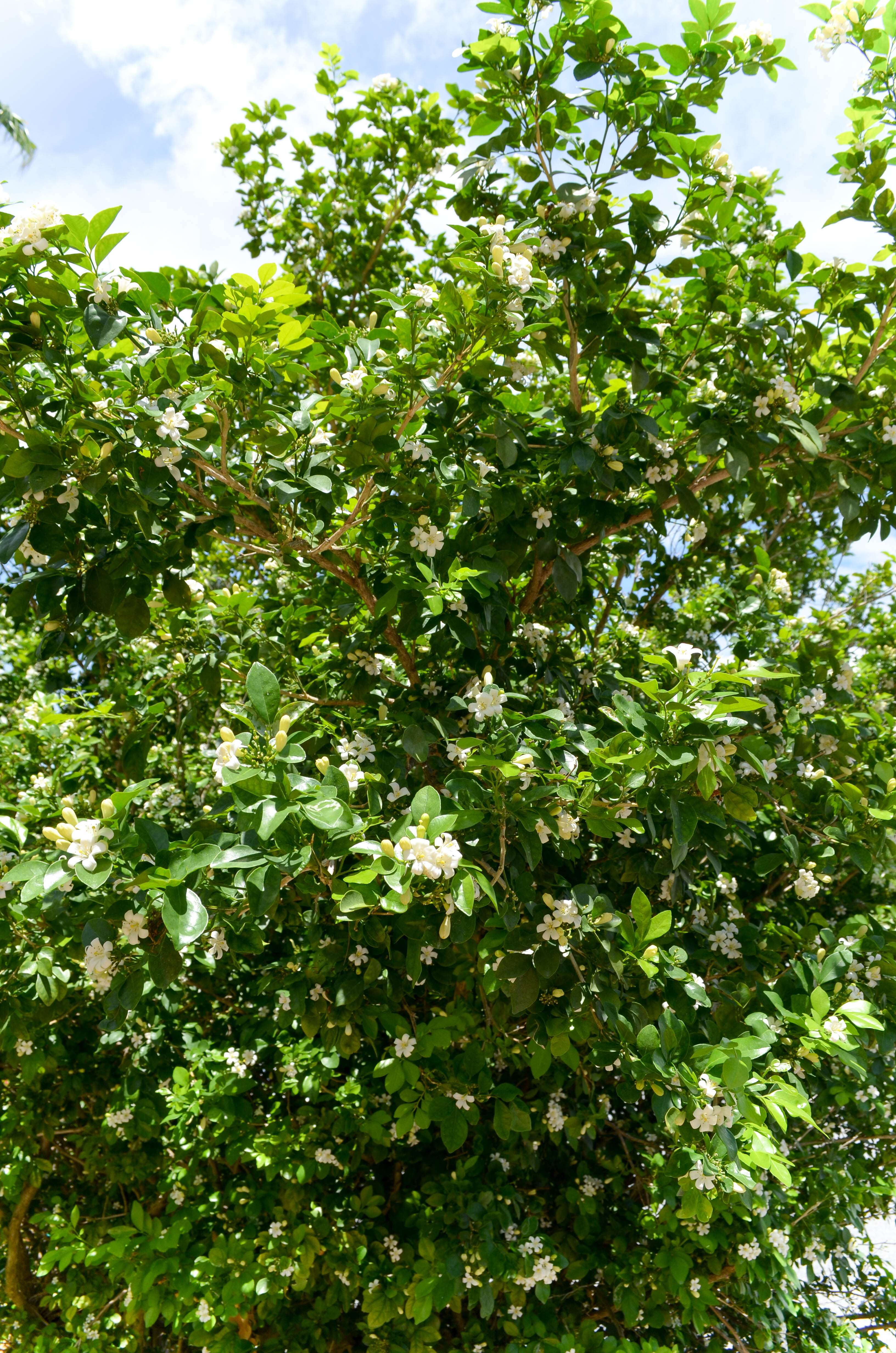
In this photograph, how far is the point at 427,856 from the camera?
1389 mm

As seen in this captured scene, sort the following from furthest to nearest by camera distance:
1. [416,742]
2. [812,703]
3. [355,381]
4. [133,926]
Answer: [812,703] → [416,742] → [355,381] → [133,926]

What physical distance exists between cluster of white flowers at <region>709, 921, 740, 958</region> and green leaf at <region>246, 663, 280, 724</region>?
5.02 feet

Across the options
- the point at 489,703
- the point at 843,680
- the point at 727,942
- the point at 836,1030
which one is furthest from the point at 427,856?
the point at 843,680

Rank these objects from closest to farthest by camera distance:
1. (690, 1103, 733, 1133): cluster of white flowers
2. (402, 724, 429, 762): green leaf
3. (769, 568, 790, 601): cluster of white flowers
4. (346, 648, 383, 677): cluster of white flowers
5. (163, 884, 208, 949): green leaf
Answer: (163, 884, 208, 949): green leaf → (690, 1103, 733, 1133): cluster of white flowers → (402, 724, 429, 762): green leaf → (346, 648, 383, 677): cluster of white flowers → (769, 568, 790, 601): cluster of white flowers

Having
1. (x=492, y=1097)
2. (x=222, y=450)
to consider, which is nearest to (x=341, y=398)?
(x=222, y=450)

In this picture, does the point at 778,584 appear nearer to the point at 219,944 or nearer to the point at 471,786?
the point at 471,786

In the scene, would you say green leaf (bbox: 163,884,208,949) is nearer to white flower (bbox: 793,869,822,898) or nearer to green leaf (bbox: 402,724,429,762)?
green leaf (bbox: 402,724,429,762)

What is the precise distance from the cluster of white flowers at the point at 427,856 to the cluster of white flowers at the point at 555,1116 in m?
1.50

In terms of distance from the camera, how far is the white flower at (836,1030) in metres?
1.94

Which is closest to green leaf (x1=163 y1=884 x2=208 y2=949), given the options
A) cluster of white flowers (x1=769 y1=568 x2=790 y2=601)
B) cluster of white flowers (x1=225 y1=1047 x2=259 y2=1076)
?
cluster of white flowers (x1=225 y1=1047 x2=259 y2=1076)

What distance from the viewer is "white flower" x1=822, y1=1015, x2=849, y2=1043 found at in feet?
6.38

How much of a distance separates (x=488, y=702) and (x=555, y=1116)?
4.62ft

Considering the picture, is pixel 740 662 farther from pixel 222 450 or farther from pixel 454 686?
pixel 222 450

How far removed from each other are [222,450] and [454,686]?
0.92 metres
